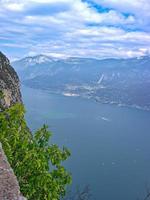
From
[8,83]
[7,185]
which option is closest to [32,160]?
[7,185]

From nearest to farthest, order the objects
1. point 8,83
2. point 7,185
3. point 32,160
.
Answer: point 7,185, point 32,160, point 8,83

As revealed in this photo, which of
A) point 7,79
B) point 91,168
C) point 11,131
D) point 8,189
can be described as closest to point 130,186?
point 91,168

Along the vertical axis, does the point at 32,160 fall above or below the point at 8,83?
below

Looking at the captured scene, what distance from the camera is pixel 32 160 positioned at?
21.9 meters

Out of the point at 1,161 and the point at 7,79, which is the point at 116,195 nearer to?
the point at 7,79

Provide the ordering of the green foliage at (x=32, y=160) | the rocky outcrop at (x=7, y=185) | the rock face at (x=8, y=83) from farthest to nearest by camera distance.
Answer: the rock face at (x=8, y=83)
the green foliage at (x=32, y=160)
the rocky outcrop at (x=7, y=185)

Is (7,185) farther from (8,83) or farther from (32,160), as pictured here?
(8,83)

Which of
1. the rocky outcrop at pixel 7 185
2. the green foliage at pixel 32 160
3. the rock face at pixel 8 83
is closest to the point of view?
the rocky outcrop at pixel 7 185

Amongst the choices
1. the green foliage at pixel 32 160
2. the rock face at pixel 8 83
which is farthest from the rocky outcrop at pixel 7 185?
the rock face at pixel 8 83

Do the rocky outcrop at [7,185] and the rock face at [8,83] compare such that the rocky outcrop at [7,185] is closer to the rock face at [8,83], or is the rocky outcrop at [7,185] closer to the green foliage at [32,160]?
the green foliage at [32,160]

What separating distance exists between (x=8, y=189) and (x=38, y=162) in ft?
27.1

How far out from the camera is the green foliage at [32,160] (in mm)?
21734

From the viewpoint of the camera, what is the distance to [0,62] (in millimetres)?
80625

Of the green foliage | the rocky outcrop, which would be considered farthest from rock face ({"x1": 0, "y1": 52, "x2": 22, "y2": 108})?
the rocky outcrop
